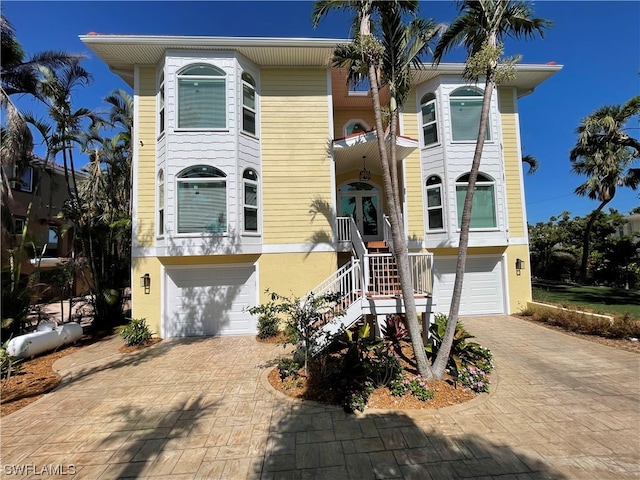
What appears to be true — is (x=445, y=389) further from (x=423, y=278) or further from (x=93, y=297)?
(x=93, y=297)

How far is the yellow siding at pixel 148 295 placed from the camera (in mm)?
8273

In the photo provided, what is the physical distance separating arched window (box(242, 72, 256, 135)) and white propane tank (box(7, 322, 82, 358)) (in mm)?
7265

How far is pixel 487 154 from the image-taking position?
30.9ft

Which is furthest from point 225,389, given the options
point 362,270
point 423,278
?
point 423,278

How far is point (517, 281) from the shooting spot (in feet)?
32.3

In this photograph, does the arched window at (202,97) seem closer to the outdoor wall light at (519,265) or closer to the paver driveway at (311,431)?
the paver driveway at (311,431)

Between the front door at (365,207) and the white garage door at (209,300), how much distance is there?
434 cm

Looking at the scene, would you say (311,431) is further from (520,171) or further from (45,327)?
(520,171)

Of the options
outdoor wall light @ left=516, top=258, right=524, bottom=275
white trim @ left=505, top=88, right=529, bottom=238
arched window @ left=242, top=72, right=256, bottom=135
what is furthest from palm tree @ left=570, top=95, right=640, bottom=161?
arched window @ left=242, top=72, right=256, bottom=135

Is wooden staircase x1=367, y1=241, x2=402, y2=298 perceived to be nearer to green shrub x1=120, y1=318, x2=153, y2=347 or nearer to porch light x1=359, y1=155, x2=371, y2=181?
porch light x1=359, y1=155, x2=371, y2=181

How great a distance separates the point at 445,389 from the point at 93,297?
10.5m

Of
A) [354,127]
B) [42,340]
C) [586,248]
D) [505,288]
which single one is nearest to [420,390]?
[505,288]

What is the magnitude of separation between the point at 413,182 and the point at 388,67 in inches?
209

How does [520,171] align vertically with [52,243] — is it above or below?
above
